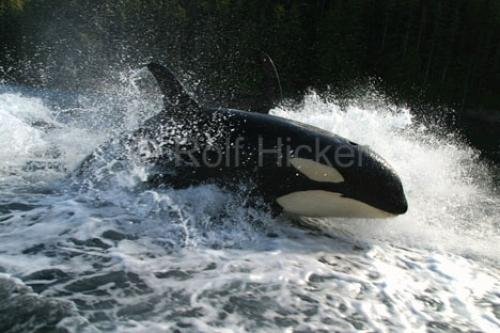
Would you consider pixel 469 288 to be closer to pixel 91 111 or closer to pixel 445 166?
pixel 445 166

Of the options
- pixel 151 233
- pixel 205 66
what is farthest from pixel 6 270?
pixel 205 66

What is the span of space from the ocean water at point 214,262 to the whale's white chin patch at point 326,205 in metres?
0.23

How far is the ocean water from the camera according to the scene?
4344 millimetres

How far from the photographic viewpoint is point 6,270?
473 cm

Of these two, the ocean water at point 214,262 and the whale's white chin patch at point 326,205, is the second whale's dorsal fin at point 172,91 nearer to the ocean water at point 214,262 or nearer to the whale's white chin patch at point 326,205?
the ocean water at point 214,262

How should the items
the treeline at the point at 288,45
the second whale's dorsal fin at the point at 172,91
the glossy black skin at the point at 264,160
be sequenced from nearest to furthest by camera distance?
1. the glossy black skin at the point at 264,160
2. the second whale's dorsal fin at the point at 172,91
3. the treeline at the point at 288,45

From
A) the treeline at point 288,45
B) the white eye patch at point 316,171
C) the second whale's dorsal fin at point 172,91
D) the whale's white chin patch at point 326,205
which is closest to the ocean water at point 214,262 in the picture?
the whale's white chin patch at point 326,205

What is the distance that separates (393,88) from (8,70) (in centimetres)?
3850

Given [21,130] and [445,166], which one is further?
[445,166]

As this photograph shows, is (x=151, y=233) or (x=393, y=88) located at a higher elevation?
(x=393, y=88)

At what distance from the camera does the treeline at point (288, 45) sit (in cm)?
4916

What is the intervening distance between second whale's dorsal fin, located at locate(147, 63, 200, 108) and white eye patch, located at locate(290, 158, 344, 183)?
177 cm

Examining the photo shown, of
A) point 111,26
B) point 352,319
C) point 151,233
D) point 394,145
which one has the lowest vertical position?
point 352,319

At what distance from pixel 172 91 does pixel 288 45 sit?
46252 millimetres
